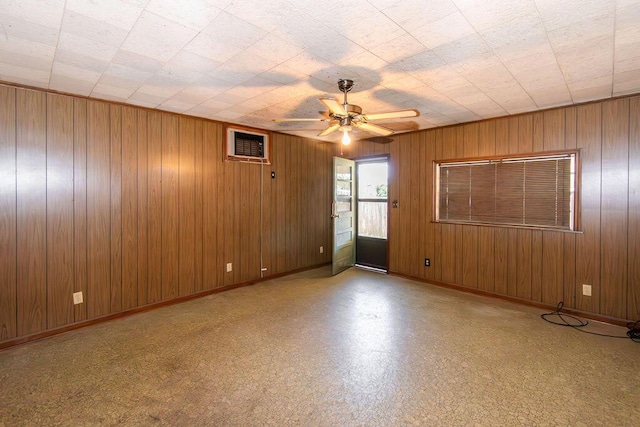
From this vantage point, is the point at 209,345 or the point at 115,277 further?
the point at 115,277

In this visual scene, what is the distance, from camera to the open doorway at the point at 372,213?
5703 mm

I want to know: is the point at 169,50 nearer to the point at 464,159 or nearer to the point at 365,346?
the point at 365,346

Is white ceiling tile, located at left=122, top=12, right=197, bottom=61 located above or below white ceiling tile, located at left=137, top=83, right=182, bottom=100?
below

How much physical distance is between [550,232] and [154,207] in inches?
190

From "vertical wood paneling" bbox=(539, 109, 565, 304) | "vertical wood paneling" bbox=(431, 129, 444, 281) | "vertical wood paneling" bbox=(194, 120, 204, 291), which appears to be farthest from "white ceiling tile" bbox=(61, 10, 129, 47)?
"vertical wood paneling" bbox=(539, 109, 565, 304)

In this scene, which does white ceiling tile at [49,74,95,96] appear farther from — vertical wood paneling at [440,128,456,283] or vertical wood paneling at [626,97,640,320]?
vertical wood paneling at [626,97,640,320]

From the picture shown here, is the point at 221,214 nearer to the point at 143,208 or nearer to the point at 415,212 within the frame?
the point at 143,208

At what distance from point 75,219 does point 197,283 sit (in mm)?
1589

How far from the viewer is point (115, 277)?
137 inches

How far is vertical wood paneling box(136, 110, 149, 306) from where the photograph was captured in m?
3.63

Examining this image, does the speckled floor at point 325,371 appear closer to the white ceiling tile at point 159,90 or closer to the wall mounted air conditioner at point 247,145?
the wall mounted air conditioner at point 247,145

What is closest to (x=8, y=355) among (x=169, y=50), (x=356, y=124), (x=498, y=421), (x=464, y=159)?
(x=169, y=50)

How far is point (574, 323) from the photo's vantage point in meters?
3.32

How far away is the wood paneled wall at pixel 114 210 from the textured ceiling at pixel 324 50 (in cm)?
39
